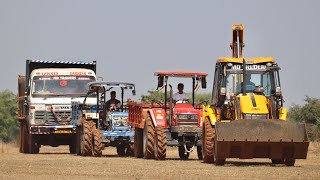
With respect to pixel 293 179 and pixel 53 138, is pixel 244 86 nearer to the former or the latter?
pixel 293 179

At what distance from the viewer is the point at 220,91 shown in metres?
30.9

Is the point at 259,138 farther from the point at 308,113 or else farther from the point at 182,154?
the point at 308,113

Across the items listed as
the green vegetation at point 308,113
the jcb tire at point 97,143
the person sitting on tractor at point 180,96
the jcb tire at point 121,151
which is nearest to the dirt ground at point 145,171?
the person sitting on tractor at point 180,96

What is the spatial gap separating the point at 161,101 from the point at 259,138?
4782 cm

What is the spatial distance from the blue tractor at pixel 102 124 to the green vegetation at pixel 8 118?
161 feet

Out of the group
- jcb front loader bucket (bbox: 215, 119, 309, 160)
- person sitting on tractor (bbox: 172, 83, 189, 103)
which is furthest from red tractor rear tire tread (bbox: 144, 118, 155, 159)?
jcb front loader bucket (bbox: 215, 119, 309, 160)

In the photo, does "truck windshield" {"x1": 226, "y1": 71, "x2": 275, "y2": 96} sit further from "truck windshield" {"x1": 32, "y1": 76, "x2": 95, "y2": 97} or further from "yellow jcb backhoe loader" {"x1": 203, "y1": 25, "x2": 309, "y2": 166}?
"truck windshield" {"x1": 32, "y1": 76, "x2": 95, "y2": 97}

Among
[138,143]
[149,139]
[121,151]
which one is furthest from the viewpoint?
[121,151]

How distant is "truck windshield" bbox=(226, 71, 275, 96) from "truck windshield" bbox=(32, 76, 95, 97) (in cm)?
1350

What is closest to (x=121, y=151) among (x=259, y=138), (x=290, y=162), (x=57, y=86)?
(x=57, y=86)

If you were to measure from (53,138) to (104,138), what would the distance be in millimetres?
6778

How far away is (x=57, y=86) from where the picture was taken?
43.6 m

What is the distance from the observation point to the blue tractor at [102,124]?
38812 mm

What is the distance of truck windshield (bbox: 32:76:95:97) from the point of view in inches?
1718
